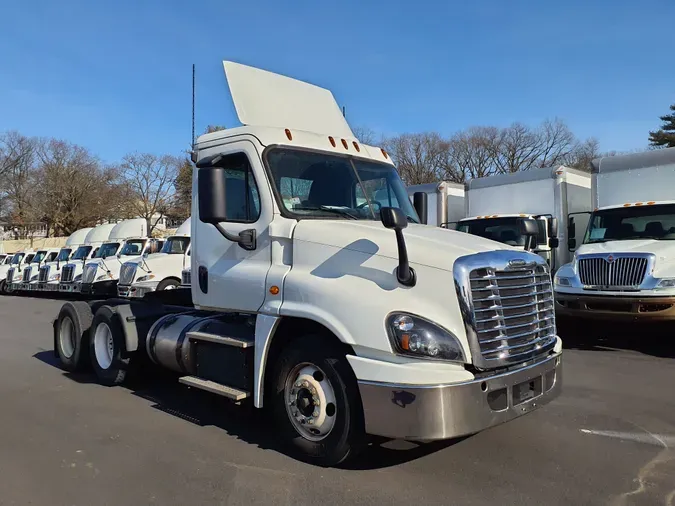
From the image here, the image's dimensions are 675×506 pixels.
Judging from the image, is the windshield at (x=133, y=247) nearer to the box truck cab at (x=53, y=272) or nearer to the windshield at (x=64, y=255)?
the box truck cab at (x=53, y=272)

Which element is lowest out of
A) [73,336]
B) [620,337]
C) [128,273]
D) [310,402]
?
[620,337]

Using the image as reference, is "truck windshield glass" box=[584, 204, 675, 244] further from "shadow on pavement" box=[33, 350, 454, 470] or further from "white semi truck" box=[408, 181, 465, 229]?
"shadow on pavement" box=[33, 350, 454, 470]

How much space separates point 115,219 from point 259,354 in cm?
5356

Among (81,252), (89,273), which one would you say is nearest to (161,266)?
(89,273)

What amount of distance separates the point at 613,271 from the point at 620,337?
195cm

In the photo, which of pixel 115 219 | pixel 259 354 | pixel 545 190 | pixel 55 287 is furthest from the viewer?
pixel 115 219

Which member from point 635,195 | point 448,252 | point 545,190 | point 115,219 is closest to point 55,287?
point 545,190

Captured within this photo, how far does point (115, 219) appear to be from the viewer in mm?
53812

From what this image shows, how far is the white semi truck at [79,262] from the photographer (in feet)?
67.4

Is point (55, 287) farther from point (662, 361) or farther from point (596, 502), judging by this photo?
point (596, 502)

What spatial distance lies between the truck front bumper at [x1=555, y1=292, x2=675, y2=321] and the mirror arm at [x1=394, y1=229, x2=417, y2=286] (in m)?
6.07

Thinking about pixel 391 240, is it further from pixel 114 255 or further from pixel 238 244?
pixel 114 255

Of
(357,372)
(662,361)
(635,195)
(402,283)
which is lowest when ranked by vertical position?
(662,361)

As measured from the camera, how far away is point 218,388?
15.6 ft
